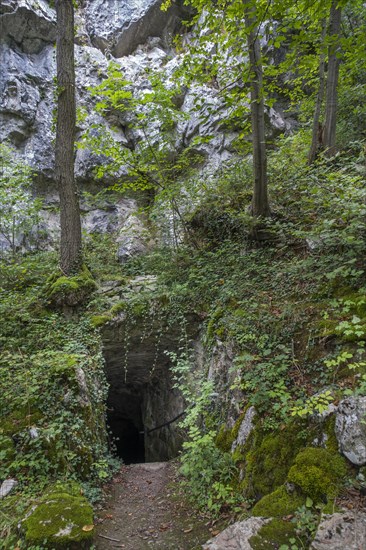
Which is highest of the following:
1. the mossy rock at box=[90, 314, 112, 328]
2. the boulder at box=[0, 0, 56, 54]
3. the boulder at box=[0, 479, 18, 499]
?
the boulder at box=[0, 0, 56, 54]

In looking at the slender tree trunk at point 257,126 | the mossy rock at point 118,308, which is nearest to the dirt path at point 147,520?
the mossy rock at point 118,308

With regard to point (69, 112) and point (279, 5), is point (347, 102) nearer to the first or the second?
point (279, 5)

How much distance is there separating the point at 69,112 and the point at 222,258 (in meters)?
4.43

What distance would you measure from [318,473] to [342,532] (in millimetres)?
379

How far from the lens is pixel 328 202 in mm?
4023

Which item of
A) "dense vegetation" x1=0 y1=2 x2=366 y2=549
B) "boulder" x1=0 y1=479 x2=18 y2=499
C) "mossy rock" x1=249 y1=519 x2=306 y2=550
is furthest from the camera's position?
"boulder" x1=0 y1=479 x2=18 y2=499

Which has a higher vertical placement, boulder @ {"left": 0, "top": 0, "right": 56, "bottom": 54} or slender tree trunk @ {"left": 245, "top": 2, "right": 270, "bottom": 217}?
boulder @ {"left": 0, "top": 0, "right": 56, "bottom": 54}

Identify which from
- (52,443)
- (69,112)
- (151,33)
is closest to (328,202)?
(52,443)

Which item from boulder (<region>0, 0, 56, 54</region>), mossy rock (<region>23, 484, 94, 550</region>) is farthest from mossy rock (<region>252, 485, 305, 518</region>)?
boulder (<region>0, 0, 56, 54</region>)

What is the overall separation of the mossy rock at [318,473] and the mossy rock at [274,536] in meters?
0.28

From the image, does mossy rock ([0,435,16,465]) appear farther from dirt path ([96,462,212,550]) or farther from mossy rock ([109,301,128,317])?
mossy rock ([109,301,128,317])

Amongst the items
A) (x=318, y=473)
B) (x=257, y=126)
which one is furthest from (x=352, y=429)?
(x=257, y=126)

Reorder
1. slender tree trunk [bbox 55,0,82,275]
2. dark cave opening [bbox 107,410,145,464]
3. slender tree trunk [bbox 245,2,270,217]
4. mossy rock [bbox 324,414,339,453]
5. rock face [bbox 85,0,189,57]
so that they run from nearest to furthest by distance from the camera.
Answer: mossy rock [bbox 324,414,339,453] < slender tree trunk [bbox 245,2,270,217] < slender tree trunk [bbox 55,0,82,275] < dark cave opening [bbox 107,410,145,464] < rock face [bbox 85,0,189,57]

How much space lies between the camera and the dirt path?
307 centimetres
